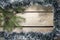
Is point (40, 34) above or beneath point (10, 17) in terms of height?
beneath

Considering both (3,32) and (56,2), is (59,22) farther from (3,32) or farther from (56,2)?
(3,32)

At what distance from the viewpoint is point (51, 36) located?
4.56ft

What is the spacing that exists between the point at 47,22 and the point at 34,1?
230mm

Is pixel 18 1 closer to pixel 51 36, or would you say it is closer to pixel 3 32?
pixel 3 32

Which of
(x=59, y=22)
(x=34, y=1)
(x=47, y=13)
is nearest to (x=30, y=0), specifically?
(x=34, y=1)

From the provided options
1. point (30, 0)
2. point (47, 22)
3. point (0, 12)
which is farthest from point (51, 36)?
point (0, 12)

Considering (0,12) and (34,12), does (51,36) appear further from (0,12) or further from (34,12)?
(0,12)

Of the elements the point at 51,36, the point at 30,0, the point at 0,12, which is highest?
the point at 30,0

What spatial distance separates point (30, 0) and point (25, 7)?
0.08 meters

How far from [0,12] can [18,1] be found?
20cm

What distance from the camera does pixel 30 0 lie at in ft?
4.41

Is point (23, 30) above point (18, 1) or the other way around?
the other way around

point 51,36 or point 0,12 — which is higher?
point 0,12

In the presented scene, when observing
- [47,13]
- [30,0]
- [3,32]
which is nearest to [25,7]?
[30,0]
